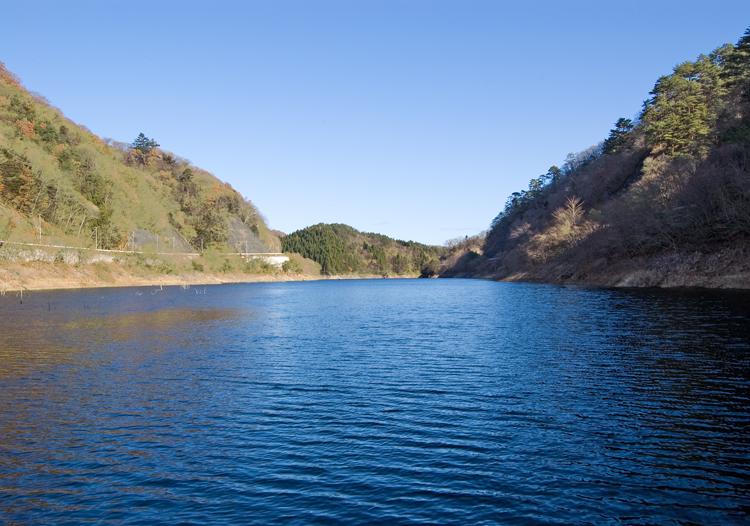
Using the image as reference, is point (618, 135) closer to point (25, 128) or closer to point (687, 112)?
point (687, 112)

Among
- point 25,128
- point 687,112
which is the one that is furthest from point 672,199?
point 25,128

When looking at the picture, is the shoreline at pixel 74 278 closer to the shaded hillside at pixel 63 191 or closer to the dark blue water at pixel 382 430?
the shaded hillside at pixel 63 191

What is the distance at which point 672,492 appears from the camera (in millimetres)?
12961

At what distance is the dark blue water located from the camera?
12516mm

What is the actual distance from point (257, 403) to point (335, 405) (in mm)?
3447

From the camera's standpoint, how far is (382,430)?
18.1 metres

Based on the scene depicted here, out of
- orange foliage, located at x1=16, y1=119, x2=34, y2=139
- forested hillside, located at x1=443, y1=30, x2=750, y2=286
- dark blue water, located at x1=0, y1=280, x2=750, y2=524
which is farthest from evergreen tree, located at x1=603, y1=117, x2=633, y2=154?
orange foliage, located at x1=16, y1=119, x2=34, y2=139

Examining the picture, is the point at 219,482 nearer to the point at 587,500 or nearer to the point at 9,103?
the point at 587,500

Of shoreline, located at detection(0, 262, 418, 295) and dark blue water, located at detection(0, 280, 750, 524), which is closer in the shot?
dark blue water, located at detection(0, 280, 750, 524)

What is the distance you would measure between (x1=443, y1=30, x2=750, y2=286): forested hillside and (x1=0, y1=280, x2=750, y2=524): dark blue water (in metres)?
46.1

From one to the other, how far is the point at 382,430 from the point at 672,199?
8677 cm

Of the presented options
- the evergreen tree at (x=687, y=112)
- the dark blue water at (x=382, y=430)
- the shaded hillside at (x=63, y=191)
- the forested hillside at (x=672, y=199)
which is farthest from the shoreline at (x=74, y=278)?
the evergreen tree at (x=687, y=112)

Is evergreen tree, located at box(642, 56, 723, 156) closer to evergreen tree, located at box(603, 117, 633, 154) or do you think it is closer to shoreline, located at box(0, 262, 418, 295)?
evergreen tree, located at box(603, 117, 633, 154)

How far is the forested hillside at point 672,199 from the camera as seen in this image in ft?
251
